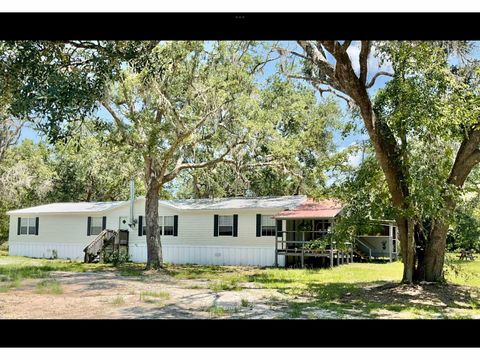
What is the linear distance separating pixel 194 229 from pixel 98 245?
2397 mm

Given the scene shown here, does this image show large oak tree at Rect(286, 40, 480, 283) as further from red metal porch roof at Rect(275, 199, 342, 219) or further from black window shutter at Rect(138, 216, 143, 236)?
black window shutter at Rect(138, 216, 143, 236)

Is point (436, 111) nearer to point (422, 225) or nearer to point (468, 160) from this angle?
point (468, 160)

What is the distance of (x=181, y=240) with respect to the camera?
13.1 meters

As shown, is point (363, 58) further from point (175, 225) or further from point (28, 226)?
point (28, 226)

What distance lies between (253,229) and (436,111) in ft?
25.2

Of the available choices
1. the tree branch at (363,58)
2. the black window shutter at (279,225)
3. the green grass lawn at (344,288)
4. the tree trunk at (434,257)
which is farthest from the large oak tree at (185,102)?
the tree trunk at (434,257)

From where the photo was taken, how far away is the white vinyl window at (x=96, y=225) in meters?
13.5

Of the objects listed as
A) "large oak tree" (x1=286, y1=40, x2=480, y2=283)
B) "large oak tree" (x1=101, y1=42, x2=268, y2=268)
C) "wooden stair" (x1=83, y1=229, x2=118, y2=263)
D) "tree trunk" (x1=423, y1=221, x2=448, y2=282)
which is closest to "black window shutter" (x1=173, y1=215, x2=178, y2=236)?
"wooden stair" (x1=83, y1=229, x2=118, y2=263)

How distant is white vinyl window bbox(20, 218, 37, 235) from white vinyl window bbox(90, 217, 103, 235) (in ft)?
4.63

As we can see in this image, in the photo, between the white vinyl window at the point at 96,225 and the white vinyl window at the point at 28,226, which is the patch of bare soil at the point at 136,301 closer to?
the white vinyl window at the point at 28,226

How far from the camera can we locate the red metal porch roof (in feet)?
37.2

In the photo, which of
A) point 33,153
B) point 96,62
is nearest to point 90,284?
point 33,153

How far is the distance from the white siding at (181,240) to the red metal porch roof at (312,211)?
1.55 feet
